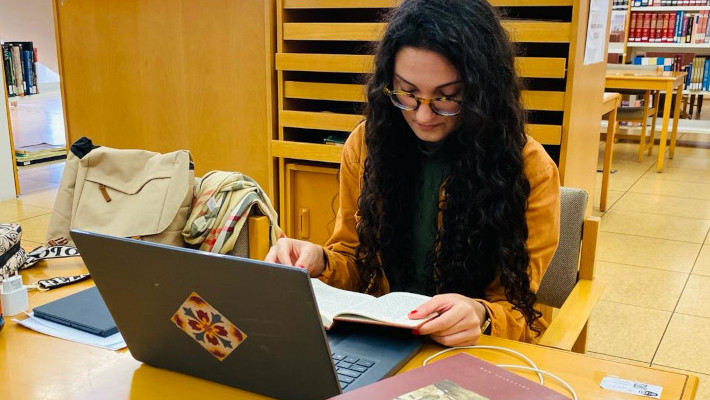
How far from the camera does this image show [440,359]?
98 cm

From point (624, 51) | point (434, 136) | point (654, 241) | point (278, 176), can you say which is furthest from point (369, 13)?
point (624, 51)

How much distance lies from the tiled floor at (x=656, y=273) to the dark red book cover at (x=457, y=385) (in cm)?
151

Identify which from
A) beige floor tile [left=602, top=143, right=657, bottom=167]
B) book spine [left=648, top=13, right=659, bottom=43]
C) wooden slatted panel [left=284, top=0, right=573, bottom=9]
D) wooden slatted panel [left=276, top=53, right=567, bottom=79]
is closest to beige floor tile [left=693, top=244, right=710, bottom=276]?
wooden slatted panel [left=276, top=53, right=567, bottom=79]

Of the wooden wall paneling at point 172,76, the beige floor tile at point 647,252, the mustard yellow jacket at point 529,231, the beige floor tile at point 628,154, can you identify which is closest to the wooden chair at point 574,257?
the mustard yellow jacket at point 529,231

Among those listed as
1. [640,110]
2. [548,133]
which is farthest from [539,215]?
[640,110]

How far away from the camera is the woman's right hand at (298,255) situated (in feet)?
4.35

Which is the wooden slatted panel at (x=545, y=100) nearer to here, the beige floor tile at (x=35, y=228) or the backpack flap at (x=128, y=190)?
the backpack flap at (x=128, y=190)

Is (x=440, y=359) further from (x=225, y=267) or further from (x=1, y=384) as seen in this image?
(x=1, y=384)

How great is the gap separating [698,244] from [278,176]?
229 cm

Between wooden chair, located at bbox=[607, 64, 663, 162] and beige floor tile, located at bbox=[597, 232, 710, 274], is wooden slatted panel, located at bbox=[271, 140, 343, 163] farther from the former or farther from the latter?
wooden chair, located at bbox=[607, 64, 663, 162]

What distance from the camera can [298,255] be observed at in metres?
1.38

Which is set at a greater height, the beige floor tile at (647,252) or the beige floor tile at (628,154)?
the beige floor tile at (628,154)

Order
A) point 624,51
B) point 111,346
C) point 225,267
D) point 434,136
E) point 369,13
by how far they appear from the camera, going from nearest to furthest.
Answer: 1. point 225,267
2. point 111,346
3. point 434,136
4. point 369,13
5. point 624,51

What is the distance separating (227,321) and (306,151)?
75.9 inches
